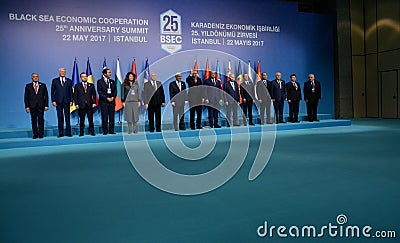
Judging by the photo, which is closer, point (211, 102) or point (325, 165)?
point (325, 165)

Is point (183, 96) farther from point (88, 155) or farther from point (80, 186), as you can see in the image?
point (80, 186)

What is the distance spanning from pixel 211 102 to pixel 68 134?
10.9ft

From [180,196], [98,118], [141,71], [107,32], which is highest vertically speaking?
[107,32]

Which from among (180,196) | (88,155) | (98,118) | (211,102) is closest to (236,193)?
(180,196)

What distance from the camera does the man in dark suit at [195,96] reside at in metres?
8.74

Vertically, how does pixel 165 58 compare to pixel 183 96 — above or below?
above

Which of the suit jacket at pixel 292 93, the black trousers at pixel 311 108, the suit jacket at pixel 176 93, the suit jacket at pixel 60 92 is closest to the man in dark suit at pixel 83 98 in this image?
the suit jacket at pixel 60 92

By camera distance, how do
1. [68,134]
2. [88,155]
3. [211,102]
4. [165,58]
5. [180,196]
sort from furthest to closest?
[165,58] < [211,102] < [68,134] < [88,155] < [180,196]

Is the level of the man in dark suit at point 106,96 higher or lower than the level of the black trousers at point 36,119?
higher

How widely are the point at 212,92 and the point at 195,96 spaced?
16.4 inches

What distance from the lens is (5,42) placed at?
8.49 meters

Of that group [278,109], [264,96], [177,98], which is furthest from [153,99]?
[278,109]

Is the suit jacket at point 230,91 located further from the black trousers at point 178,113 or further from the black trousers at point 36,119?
the black trousers at point 36,119

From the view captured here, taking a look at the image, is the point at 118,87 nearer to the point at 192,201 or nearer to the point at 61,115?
the point at 61,115
